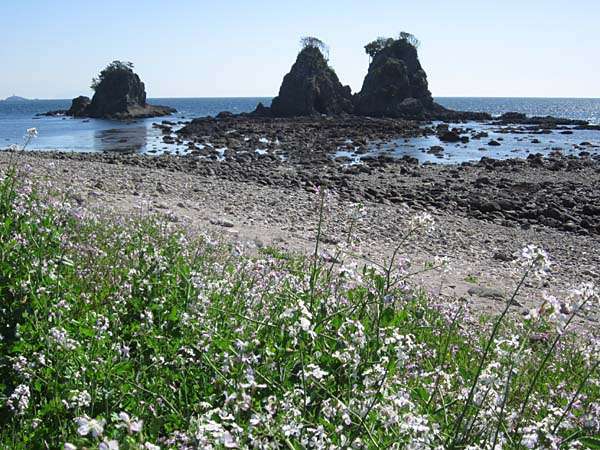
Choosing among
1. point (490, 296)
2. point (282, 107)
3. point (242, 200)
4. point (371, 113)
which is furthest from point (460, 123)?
point (490, 296)

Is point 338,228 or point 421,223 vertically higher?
point 421,223

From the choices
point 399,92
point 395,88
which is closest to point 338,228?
point 395,88

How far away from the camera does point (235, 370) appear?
3561 mm

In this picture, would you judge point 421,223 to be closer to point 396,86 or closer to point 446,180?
point 446,180

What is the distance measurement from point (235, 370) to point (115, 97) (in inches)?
3488

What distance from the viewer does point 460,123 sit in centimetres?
7331

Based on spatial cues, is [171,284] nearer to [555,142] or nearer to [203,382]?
[203,382]

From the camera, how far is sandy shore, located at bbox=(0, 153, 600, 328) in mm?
12344

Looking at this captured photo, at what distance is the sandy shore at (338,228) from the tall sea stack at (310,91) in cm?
5551

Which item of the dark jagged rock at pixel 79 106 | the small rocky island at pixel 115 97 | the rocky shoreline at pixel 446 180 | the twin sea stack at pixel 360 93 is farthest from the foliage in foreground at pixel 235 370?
the dark jagged rock at pixel 79 106

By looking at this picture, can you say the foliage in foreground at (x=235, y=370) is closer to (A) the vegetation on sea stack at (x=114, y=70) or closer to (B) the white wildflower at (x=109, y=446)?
(B) the white wildflower at (x=109, y=446)

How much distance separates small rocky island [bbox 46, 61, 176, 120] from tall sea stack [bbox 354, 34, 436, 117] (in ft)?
109

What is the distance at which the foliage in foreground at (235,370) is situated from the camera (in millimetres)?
2795

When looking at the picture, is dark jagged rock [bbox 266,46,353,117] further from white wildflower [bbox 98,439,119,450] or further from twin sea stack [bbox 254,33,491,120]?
white wildflower [bbox 98,439,119,450]
